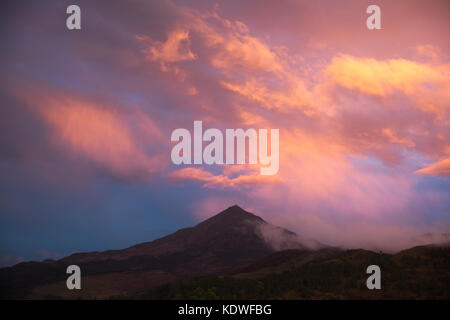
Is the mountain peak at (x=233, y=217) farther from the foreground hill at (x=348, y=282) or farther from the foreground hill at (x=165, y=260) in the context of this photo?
the foreground hill at (x=348, y=282)

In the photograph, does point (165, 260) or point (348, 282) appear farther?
point (165, 260)

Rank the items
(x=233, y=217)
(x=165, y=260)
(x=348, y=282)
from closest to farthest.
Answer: (x=348, y=282) < (x=165, y=260) < (x=233, y=217)

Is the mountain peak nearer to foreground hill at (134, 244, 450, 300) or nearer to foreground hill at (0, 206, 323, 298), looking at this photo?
foreground hill at (0, 206, 323, 298)

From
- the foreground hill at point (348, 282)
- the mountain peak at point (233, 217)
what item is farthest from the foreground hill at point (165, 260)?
Result: the foreground hill at point (348, 282)

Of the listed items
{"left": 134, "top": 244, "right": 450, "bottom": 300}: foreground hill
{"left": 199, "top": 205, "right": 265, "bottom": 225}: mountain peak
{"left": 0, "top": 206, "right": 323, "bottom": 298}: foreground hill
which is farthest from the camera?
{"left": 199, "top": 205, "right": 265, "bottom": 225}: mountain peak

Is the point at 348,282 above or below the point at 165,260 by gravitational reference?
above

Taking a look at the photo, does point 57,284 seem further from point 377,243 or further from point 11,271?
point 377,243

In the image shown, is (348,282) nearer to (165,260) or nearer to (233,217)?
(165,260)

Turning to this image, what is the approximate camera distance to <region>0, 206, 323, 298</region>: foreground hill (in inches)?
4471

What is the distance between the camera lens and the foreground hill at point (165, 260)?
114m

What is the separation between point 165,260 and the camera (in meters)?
155

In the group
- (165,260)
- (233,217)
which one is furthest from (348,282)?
(233,217)

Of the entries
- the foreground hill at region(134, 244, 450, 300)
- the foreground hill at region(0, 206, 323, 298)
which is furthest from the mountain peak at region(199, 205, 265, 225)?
the foreground hill at region(134, 244, 450, 300)
